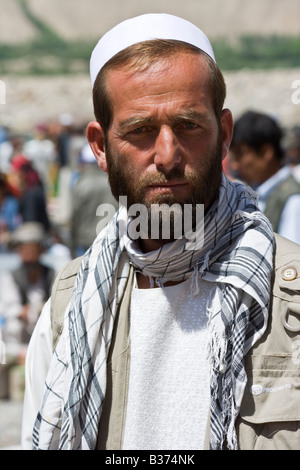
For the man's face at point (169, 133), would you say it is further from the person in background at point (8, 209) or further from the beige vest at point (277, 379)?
the person in background at point (8, 209)

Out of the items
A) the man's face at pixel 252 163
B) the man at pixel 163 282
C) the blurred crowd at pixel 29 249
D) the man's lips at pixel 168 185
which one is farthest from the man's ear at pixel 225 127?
the blurred crowd at pixel 29 249

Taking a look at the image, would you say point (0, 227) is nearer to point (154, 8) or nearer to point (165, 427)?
point (165, 427)

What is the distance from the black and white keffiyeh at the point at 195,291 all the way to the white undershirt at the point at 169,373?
0.06 metres

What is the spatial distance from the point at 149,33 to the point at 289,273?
2.34 feet

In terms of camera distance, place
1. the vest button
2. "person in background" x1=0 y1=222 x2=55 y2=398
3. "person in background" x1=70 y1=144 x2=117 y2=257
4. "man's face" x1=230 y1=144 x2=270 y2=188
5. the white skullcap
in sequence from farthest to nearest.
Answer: "person in background" x1=70 y1=144 x2=117 y2=257 < "person in background" x1=0 y1=222 x2=55 y2=398 < "man's face" x1=230 y1=144 x2=270 y2=188 < the white skullcap < the vest button

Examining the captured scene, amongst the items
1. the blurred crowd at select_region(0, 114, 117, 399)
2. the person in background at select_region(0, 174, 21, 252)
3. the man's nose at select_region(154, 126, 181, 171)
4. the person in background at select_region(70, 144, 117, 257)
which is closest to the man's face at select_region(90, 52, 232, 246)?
the man's nose at select_region(154, 126, 181, 171)

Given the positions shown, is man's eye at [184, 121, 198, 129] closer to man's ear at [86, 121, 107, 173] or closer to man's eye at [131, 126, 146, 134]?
man's eye at [131, 126, 146, 134]

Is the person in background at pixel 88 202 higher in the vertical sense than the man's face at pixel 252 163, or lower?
higher

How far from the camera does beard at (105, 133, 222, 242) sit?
1.76 m

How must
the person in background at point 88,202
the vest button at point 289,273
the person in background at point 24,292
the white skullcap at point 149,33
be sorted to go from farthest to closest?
the person in background at point 88,202
the person in background at point 24,292
the white skullcap at point 149,33
the vest button at point 289,273

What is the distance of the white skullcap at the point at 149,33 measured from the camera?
1839 mm

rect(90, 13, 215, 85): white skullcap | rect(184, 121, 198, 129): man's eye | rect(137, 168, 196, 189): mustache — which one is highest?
rect(90, 13, 215, 85): white skullcap

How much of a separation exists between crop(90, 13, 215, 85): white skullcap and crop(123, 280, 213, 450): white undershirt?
64 cm
